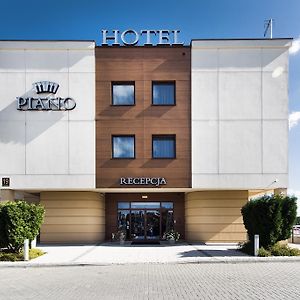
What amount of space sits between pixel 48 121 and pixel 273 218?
45.3 ft

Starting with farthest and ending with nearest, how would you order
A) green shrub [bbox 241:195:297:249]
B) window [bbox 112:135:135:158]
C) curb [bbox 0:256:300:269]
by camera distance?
window [bbox 112:135:135:158]
green shrub [bbox 241:195:297:249]
curb [bbox 0:256:300:269]

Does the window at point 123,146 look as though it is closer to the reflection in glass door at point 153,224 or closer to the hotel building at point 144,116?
the hotel building at point 144,116

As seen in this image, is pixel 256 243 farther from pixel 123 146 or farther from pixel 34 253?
pixel 34 253

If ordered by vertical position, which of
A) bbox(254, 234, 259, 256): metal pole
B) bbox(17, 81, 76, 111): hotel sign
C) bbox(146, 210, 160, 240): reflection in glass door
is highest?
bbox(17, 81, 76, 111): hotel sign

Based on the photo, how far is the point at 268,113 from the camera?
23.4m

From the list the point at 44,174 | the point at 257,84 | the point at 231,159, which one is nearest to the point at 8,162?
the point at 44,174

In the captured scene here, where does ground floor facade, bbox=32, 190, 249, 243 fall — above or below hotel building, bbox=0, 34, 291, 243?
below

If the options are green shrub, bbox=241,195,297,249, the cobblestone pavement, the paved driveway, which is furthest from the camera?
green shrub, bbox=241,195,297,249

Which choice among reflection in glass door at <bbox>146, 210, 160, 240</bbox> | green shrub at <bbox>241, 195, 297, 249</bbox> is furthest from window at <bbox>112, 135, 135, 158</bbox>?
green shrub at <bbox>241, 195, 297, 249</bbox>

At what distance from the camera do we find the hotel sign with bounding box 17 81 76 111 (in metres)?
23.3

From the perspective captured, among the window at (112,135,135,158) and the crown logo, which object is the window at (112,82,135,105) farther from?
the crown logo

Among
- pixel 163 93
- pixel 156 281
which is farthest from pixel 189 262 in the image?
pixel 163 93

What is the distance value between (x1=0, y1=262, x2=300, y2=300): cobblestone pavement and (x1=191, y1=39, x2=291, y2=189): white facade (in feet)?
24.9

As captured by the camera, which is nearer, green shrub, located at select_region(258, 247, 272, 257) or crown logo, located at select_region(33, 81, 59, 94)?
green shrub, located at select_region(258, 247, 272, 257)
